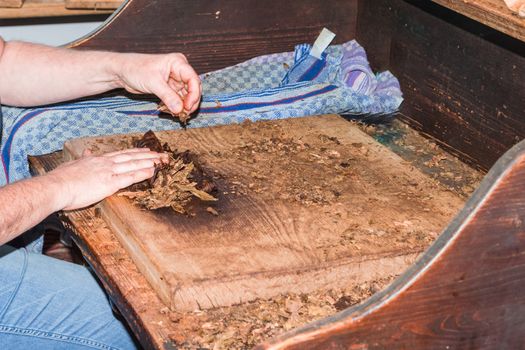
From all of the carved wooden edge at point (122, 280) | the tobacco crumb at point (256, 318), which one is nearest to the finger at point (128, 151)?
the carved wooden edge at point (122, 280)

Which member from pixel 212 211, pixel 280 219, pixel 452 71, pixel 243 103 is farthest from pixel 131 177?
pixel 452 71

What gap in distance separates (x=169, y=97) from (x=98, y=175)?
1.03ft

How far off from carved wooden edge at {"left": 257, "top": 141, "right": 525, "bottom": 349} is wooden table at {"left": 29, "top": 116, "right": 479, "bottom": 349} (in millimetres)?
245

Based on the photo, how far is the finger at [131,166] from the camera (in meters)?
1.58

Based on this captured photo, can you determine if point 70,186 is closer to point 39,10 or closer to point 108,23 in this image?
point 108,23

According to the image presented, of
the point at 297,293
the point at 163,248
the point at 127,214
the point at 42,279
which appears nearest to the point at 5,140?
the point at 42,279

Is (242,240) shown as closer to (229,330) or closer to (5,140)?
(229,330)

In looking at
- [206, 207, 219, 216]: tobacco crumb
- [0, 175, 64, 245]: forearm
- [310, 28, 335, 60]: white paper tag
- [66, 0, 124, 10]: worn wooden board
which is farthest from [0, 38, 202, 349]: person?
[66, 0, 124, 10]: worn wooden board

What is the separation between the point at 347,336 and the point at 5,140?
1.05 meters

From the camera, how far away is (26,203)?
1479 millimetres

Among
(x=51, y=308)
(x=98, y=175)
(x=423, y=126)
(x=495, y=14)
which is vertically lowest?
(x=51, y=308)

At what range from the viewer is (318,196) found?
1.61 meters

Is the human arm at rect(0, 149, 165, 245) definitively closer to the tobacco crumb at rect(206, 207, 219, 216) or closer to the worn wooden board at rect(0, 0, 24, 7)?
the tobacco crumb at rect(206, 207, 219, 216)

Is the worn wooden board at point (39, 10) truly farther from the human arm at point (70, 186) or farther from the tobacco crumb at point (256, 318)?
the tobacco crumb at point (256, 318)
